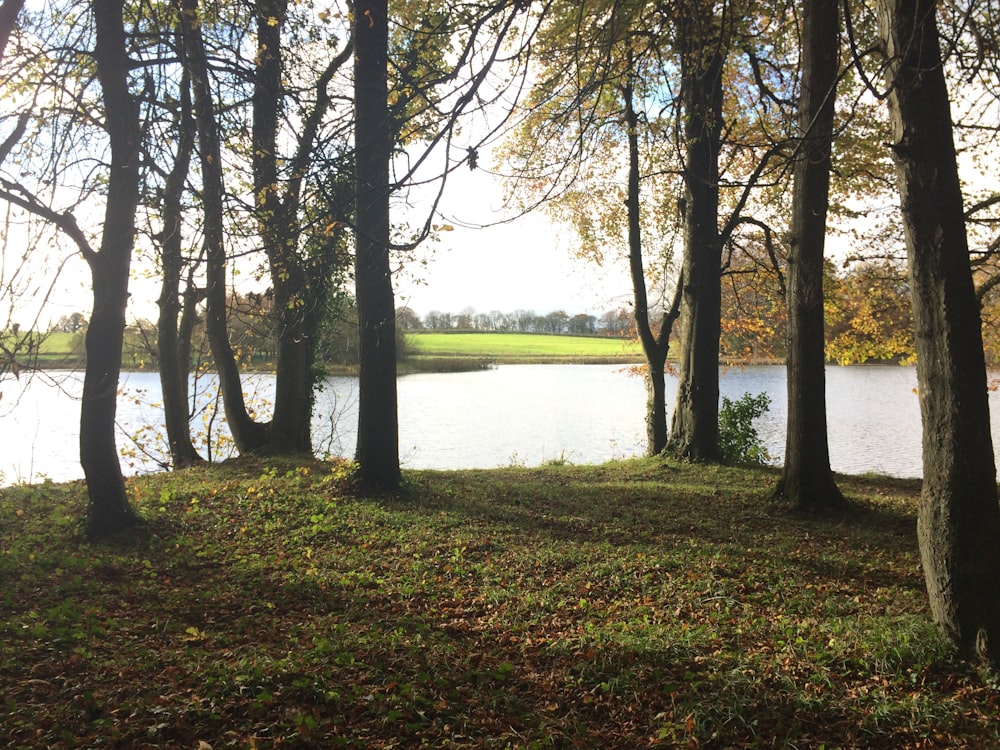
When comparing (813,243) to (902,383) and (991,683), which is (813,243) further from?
(902,383)

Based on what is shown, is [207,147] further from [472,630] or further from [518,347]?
[518,347]

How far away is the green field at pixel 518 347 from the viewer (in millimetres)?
44734

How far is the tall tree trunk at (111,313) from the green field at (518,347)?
3316 centimetres

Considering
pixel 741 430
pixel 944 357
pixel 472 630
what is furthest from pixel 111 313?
pixel 741 430

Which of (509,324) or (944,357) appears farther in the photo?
(509,324)

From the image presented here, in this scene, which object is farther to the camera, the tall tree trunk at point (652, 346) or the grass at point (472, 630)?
the tall tree trunk at point (652, 346)

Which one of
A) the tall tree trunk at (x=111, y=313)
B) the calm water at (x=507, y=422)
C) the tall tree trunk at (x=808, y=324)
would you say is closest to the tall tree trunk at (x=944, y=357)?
the tall tree trunk at (x=808, y=324)

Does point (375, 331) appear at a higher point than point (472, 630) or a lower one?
higher

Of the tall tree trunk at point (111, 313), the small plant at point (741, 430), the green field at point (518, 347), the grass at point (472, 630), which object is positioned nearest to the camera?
the grass at point (472, 630)

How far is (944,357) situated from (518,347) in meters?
48.0

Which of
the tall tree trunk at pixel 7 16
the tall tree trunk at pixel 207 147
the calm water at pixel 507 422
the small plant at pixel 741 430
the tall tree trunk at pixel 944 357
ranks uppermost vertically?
the tall tree trunk at pixel 7 16

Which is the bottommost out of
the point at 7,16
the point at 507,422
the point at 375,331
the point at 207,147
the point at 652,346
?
the point at 507,422

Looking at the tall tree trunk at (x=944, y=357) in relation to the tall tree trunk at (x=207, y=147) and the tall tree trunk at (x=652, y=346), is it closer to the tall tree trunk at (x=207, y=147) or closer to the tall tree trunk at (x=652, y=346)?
the tall tree trunk at (x=207, y=147)

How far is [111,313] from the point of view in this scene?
6484 mm
